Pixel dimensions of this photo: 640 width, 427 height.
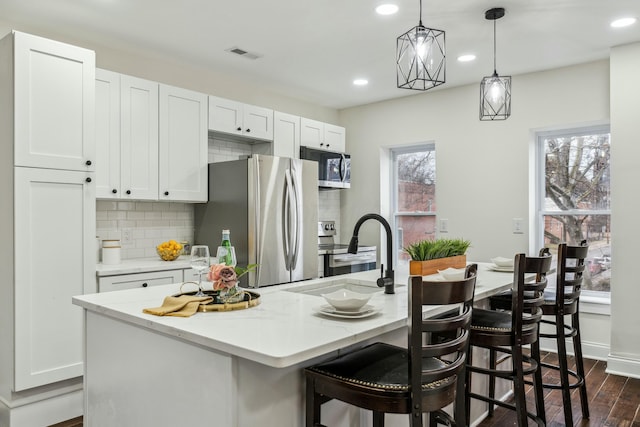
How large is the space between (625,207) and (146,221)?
398 cm

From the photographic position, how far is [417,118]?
17.1 ft

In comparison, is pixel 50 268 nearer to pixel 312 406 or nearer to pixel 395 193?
pixel 312 406

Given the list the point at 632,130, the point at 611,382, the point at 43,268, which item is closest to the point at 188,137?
the point at 43,268

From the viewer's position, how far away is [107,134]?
11.1 feet

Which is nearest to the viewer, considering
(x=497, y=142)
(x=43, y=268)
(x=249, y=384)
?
(x=249, y=384)

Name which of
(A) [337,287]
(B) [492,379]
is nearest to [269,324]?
(A) [337,287]

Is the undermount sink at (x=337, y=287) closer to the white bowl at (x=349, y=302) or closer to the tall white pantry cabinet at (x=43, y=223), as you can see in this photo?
the white bowl at (x=349, y=302)

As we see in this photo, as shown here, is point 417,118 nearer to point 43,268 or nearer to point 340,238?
point 340,238

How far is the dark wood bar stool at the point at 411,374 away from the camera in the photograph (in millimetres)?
1386

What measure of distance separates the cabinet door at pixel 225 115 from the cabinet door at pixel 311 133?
2.80 ft

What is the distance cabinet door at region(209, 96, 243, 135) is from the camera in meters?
4.11

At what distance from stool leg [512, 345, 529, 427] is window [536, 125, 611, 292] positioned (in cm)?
263

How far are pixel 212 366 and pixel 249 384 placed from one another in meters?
0.13

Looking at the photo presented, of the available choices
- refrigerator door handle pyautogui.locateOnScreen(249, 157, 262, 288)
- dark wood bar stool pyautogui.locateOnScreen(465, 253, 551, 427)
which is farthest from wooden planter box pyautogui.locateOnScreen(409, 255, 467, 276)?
refrigerator door handle pyautogui.locateOnScreen(249, 157, 262, 288)
